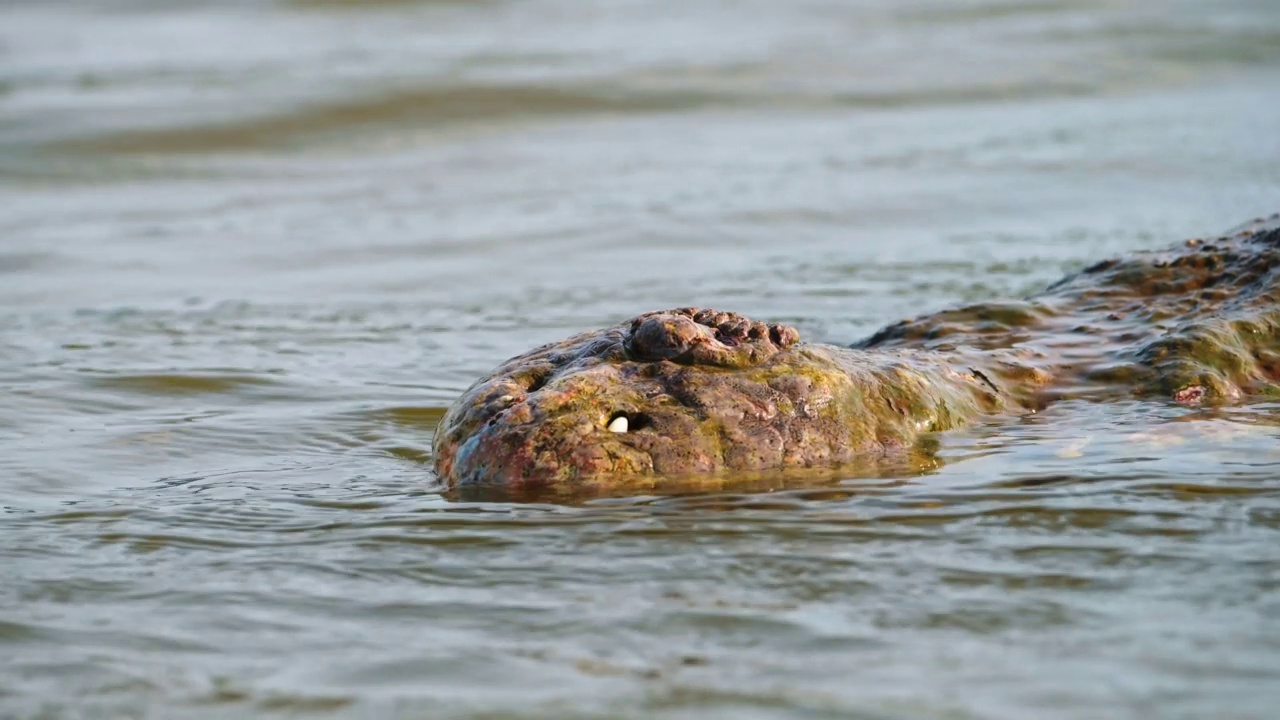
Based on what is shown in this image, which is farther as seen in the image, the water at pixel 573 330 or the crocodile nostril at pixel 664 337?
the crocodile nostril at pixel 664 337

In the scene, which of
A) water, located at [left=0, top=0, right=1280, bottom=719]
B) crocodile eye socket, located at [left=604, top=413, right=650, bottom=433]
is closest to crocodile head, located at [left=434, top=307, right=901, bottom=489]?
crocodile eye socket, located at [left=604, top=413, right=650, bottom=433]

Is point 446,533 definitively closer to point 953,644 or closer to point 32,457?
point 953,644

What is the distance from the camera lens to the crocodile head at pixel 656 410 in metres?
4.19

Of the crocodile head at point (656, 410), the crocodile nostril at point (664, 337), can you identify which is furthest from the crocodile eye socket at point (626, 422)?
the crocodile nostril at point (664, 337)

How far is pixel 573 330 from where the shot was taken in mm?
7109

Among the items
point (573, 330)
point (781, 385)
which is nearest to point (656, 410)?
point (781, 385)

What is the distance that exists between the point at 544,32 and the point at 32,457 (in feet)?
40.1

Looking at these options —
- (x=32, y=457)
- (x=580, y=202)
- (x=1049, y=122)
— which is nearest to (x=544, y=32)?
(x=1049, y=122)

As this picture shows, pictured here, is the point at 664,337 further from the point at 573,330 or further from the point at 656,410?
the point at 573,330

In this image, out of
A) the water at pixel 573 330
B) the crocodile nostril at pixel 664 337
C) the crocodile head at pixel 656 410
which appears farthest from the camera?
the crocodile nostril at pixel 664 337

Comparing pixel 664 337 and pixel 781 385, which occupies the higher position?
pixel 664 337

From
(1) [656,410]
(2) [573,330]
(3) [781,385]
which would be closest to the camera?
(1) [656,410]

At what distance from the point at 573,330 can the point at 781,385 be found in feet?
9.28

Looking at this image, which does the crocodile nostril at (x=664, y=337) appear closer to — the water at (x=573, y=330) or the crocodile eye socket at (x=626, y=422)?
the crocodile eye socket at (x=626, y=422)
